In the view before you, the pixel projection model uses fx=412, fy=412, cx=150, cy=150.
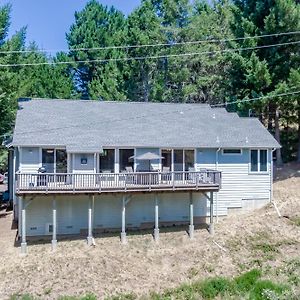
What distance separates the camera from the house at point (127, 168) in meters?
19.0

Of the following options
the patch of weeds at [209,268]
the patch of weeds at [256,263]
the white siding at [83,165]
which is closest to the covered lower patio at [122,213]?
the white siding at [83,165]

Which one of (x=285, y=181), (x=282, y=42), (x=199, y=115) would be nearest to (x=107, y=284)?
(x=199, y=115)

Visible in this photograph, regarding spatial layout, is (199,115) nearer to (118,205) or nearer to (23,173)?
(118,205)

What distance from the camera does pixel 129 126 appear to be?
22.2 meters

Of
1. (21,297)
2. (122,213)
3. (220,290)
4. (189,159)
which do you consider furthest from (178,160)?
(21,297)

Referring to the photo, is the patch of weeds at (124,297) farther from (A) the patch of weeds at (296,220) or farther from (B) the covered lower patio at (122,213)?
(A) the patch of weeds at (296,220)

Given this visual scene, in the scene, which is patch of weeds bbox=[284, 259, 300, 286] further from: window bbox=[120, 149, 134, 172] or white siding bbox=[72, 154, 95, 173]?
white siding bbox=[72, 154, 95, 173]

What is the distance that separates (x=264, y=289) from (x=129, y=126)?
35.7ft

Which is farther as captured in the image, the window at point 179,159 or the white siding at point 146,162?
the window at point 179,159

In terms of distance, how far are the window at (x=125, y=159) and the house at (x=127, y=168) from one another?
0.17 feet

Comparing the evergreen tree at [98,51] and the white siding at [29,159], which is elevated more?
the evergreen tree at [98,51]

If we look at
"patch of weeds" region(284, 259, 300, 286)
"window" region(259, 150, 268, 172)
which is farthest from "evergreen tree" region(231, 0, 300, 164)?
"patch of weeds" region(284, 259, 300, 286)

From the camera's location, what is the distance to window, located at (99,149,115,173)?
67.8 feet

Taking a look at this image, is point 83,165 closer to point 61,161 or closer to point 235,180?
point 61,161
